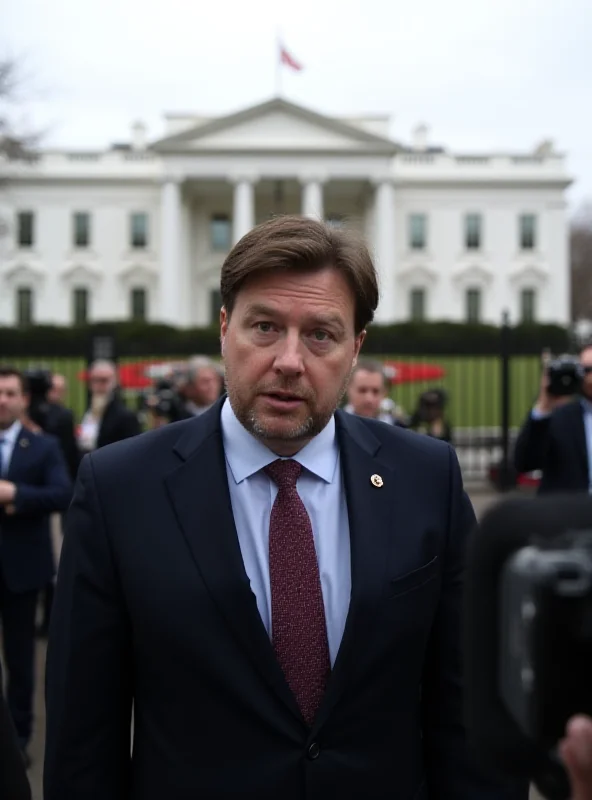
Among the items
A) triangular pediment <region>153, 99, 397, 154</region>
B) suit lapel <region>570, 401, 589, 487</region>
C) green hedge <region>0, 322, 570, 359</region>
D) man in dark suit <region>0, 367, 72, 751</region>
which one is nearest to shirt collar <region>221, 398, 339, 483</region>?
man in dark suit <region>0, 367, 72, 751</region>

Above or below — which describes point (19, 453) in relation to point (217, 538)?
below

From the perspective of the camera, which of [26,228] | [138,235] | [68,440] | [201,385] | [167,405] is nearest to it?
[201,385]

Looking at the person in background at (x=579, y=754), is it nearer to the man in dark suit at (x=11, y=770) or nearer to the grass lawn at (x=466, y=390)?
the man in dark suit at (x=11, y=770)

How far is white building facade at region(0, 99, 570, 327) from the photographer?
2087 inches

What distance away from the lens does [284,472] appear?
6.19 ft

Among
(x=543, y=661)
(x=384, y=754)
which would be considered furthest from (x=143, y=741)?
(x=543, y=661)

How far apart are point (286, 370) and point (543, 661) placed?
1032 mm

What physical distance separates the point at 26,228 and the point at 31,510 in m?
52.6

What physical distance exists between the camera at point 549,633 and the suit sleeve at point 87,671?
1.09 m

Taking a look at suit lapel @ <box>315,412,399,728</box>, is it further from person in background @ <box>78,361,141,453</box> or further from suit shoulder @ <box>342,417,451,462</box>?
person in background @ <box>78,361,141,453</box>

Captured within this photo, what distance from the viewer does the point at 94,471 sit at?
6.09ft

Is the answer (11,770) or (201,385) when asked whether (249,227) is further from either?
(11,770)

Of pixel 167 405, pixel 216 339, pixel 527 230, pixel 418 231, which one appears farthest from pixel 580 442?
pixel 527 230

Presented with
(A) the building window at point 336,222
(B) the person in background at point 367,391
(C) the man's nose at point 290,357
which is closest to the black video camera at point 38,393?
(B) the person in background at point 367,391
